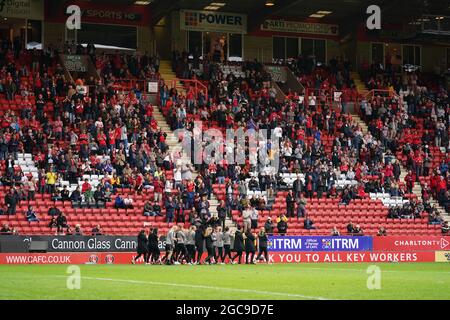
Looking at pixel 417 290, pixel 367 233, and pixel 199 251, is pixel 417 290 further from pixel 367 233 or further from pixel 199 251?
pixel 367 233

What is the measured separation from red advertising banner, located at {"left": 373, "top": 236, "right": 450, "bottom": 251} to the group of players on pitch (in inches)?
296

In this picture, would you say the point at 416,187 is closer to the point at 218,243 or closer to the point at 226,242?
the point at 226,242

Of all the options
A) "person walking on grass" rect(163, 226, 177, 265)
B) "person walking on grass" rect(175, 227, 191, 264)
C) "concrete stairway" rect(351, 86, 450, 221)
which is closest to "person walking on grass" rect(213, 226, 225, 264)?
"person walking on grass" rect(175, 227, 191, 264)

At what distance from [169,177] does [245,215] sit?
4.32 meters

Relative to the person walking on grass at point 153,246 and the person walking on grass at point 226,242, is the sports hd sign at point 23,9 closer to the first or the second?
the person walking on grass at point 153,246

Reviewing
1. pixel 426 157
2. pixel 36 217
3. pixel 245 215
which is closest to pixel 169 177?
pixel 245 215

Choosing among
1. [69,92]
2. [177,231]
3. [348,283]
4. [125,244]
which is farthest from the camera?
[69,92]

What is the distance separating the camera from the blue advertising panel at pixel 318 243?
146 feet

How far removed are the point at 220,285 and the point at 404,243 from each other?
23201 mm

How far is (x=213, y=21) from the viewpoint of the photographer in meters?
62.8

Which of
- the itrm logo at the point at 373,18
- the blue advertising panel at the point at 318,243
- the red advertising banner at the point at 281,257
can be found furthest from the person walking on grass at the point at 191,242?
the itrm logo at the point at 373,18

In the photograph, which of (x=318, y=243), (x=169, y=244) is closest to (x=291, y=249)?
(x=318, y=243)

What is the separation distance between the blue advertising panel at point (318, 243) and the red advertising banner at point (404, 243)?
0.41m
